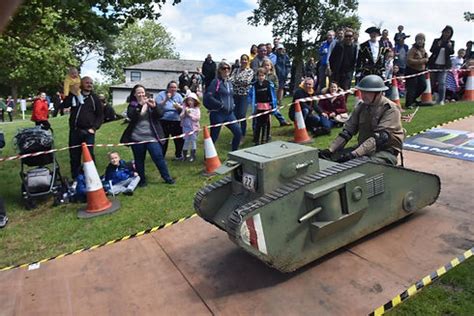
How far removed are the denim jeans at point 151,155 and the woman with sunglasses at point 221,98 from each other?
142 centimetres

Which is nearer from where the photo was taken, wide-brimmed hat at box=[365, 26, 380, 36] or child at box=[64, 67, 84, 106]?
child at box=[64, 67, 84, 106]

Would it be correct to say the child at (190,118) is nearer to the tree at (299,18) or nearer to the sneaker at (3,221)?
the sneaker at (3,221)

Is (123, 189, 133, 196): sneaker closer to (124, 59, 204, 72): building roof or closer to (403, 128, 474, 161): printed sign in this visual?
(403, 128, 474, 161): printed sign

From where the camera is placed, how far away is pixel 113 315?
14.0 ft

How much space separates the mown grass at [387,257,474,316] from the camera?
372 cm

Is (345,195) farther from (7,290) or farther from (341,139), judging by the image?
(7,290)

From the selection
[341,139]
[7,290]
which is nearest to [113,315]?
[7,290]

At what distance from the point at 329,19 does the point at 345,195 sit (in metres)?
25.6

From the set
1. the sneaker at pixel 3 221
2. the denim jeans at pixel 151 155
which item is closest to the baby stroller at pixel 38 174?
the sneaker at pixel 3 221

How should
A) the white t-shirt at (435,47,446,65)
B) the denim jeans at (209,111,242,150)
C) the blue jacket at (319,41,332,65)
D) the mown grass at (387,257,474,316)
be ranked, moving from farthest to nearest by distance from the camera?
the blue jacket at (319,41,332,65), the white t-shirt at (435,47,446,65), the denim jeans at (209,111,242,150), the mown grass at (387,257,474,316)

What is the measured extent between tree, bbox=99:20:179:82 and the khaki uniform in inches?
2788

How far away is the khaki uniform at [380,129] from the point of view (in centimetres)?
520

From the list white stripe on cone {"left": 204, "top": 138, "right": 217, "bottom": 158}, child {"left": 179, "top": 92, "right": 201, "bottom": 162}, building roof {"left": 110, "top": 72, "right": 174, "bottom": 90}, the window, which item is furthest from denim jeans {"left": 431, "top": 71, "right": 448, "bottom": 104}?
the window

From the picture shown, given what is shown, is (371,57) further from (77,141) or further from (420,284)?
(420,284)
